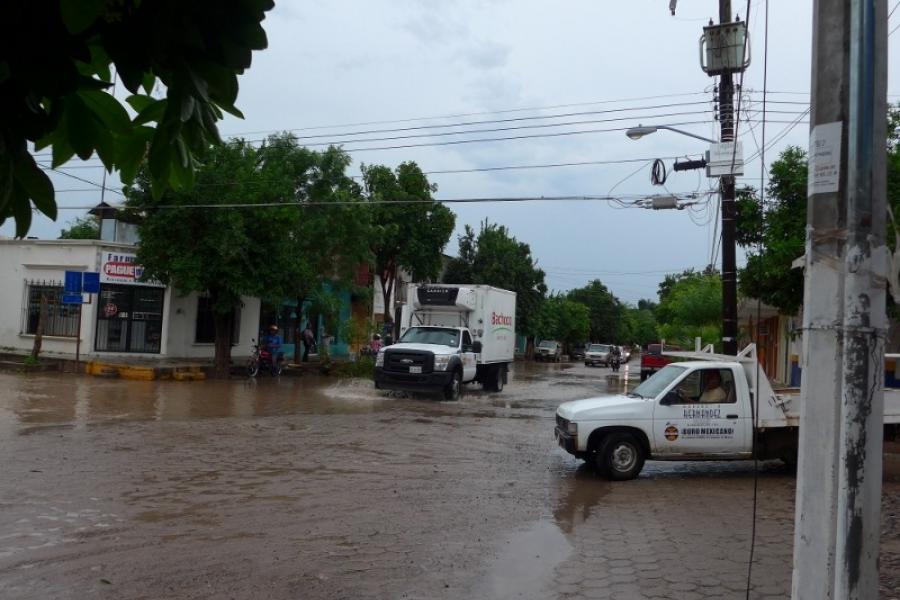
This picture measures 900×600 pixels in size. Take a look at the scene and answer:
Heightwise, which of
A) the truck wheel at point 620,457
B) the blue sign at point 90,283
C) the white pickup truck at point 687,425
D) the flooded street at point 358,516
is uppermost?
the blue sign at point 90,283

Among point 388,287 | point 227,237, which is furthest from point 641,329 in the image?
point 227,237

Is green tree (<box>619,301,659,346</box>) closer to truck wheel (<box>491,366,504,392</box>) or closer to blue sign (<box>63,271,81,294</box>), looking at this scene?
truck wheel (<box>491,366,504,392</box>)

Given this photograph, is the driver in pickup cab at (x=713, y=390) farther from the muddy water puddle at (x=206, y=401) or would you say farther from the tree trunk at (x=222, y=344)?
the tree trunk at (x=222, y=344)

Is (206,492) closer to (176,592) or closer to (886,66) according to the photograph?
(176,592)

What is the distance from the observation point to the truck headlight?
20672mm

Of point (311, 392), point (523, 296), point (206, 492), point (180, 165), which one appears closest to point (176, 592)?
point (206, 492)

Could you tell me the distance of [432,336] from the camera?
73.4 feet

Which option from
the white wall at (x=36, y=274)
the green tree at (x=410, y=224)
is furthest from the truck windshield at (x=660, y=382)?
the green tree at (x=410, y=224)

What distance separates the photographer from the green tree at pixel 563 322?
2758 inches

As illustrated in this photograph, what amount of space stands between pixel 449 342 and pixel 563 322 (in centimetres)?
5746

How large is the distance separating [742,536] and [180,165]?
6.87 metres

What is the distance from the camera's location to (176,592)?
18.1ft

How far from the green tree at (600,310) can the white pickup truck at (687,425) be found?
90489 millimetres

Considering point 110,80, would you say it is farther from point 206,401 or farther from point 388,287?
point 388,287
